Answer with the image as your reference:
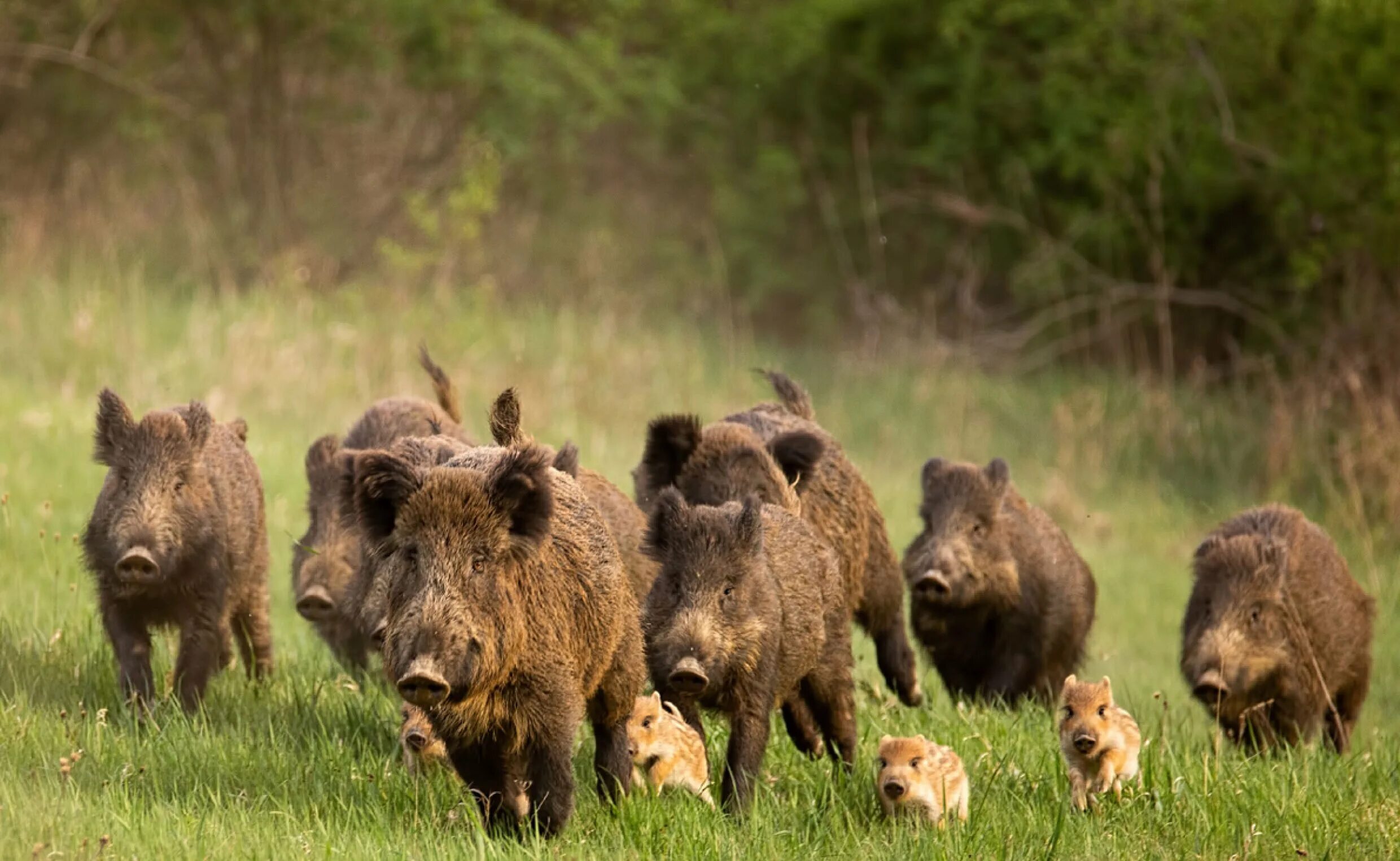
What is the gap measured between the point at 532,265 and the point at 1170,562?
12757 mm

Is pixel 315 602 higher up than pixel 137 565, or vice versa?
pixel 137 565

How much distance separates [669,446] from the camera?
25.1 ft

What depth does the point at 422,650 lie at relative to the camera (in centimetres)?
501

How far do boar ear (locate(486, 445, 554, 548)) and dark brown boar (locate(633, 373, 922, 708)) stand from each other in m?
2.02

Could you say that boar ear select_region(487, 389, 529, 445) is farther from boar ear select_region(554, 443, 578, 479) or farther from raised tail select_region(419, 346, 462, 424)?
raised tail select_region(419, 346, 462, 424)

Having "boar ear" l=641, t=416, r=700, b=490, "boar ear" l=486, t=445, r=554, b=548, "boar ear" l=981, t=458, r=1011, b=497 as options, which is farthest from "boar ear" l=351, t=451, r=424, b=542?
"boar ear" l=981, t=458, r=1011, b=497

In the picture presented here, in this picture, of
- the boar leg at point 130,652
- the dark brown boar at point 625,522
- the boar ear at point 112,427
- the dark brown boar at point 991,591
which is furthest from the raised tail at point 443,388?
the dark brown boar at point 991,591

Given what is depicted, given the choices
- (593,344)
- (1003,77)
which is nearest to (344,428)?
(593,344)

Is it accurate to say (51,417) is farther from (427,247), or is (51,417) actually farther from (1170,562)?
(427,247)

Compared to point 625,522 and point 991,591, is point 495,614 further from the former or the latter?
point 991,591

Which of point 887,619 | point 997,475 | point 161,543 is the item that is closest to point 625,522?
point 161,543

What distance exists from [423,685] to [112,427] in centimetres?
284

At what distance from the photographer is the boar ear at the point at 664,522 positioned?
6.34m

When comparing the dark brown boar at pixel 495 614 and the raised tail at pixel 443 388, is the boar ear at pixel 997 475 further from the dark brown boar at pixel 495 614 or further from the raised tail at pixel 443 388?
the dark brown boar at pixel 495 614
